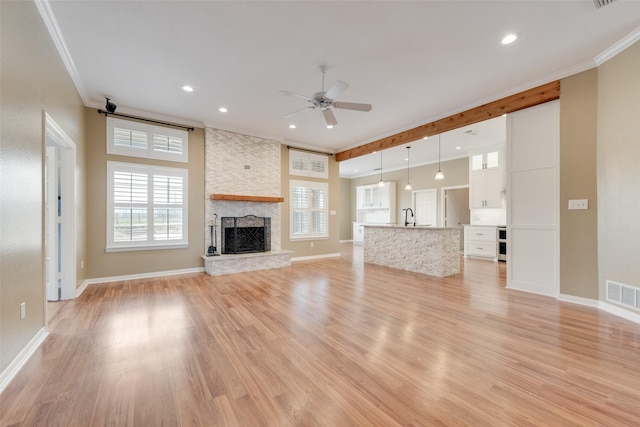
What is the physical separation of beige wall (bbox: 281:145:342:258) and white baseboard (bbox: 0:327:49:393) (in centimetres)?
480

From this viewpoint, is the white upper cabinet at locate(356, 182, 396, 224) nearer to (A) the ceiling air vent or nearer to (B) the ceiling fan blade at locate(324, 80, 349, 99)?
(B) the ceiling fan blade at locate(324, 80, 349, 99)

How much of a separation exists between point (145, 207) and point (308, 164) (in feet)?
13.5

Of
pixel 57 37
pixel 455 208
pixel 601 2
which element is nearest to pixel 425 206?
pixel 455 208

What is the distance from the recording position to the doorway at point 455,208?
8828 millimetres

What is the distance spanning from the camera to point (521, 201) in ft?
13.5

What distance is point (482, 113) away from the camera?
448 cm

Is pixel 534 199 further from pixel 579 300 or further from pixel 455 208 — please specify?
pixel 455 208

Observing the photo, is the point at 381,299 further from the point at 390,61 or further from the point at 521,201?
the point at 390,61

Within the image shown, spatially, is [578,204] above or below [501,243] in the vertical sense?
above

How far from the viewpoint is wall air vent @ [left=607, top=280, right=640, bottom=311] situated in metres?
2.90

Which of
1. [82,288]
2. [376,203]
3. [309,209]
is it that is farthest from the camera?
[376,203]

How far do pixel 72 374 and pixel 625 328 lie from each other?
205 inches

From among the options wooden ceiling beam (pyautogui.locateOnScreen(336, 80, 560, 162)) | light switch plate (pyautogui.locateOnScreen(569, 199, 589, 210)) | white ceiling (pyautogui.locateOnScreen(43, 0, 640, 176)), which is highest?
white ceiling (pyautogui.locateOnScreen(43, 0, 640, 176))

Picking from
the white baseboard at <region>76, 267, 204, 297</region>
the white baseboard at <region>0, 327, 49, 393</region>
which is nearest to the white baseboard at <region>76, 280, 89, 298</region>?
→ the white baseboard at <region>76, 267, 204, 297</region>
